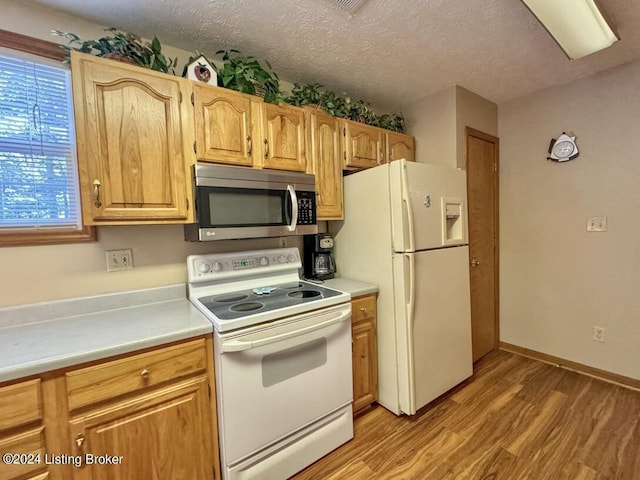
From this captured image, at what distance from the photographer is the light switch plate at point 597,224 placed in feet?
7.38

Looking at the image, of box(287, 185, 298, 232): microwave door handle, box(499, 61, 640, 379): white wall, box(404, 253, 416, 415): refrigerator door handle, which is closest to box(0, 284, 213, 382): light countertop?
A: box(287, 185, 298, 232): microwave door handle

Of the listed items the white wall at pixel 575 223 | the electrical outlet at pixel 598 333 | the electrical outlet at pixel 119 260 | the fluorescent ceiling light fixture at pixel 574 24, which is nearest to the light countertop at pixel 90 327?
the electrical outlet at pixel 119 260

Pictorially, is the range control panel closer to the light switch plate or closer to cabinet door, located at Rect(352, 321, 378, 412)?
cabinet door, located at Rect(352, 321, 378, 412)

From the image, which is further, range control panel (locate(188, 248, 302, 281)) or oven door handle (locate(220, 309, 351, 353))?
range control panel (locate(188, 248, 302, 281))

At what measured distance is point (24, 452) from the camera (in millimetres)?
955

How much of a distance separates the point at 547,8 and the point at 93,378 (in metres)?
2.55

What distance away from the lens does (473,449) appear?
165 centimetres

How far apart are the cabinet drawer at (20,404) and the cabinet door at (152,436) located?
128 millimetres

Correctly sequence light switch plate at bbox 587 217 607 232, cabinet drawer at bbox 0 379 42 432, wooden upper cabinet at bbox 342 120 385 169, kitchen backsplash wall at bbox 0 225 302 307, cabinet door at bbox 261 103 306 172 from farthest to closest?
light switch plate at bbox 587 217 607 232 < wooden upper cabinet at bbox 342 120 385 169 < cabinet door at bbox 261 103 306 172 < kitchen backsplash wall at bbox 0 225 302 307 < cabinet drawer at bbox 0 379 42 432

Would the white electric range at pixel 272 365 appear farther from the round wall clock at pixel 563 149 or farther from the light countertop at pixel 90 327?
the round wall clock at pixel 563 149

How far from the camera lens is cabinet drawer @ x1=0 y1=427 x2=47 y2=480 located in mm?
927

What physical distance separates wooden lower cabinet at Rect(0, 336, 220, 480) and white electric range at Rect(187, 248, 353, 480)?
0.28ft

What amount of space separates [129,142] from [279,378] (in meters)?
1.36

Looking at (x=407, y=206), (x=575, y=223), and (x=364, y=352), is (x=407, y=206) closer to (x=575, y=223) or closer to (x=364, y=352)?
(x=364, y=352)
